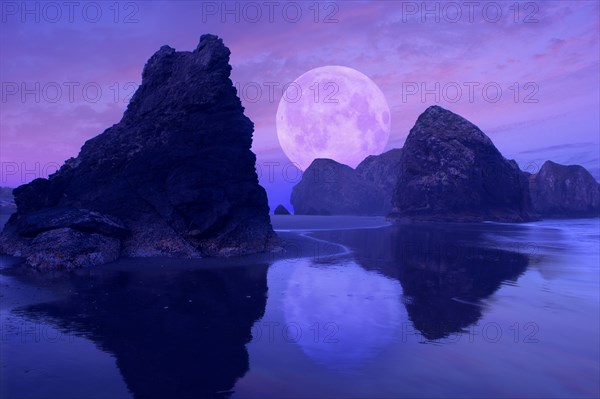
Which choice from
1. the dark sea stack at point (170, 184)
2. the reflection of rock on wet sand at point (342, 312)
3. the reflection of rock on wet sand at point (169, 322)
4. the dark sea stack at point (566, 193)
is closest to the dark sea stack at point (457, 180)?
the dark sea stack at point (566, 193)

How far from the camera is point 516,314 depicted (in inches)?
521

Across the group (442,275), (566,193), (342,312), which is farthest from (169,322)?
(566,193)

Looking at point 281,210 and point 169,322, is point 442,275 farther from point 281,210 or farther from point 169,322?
point 281,210

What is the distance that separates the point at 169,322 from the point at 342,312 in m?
5.18

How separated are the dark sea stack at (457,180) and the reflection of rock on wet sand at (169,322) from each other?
79036 millimetres

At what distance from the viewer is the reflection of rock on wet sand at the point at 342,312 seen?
9.95 meters

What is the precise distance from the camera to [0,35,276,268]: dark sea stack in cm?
2483

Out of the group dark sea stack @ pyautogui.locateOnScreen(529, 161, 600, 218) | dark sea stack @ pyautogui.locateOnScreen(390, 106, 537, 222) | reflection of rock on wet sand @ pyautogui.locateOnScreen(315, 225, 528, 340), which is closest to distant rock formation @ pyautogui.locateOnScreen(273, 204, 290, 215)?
dark sea stack @ pyautogui.locateOnScreen(390, 106, 537, 222)

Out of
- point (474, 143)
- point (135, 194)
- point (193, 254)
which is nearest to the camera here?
point (193, 254)

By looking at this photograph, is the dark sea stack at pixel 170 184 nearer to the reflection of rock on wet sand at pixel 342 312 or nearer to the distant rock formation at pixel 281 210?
the reflection of rock on wet sand at pixel 342 312

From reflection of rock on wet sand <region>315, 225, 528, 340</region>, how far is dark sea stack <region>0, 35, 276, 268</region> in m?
8.78

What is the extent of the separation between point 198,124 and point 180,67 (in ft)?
21.2

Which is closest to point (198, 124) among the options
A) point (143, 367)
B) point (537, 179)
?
point (143, 367)

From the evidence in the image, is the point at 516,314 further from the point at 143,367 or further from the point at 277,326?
the point at 143,367
